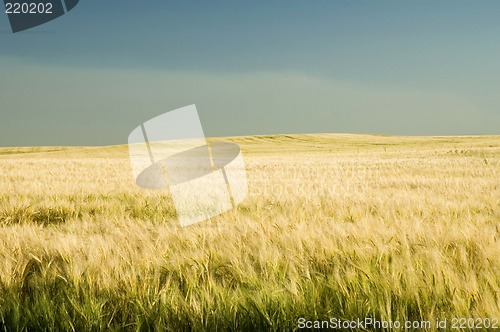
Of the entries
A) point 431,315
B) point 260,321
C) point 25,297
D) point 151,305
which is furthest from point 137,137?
point 431,315

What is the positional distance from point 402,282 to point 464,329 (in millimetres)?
502

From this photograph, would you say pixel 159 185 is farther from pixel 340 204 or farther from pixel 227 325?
pixel 227 325

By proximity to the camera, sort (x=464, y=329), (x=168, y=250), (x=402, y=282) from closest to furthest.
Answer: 1. (x=464, y=329)
2. (x=402, y=282)
3. (x=168, y=250)

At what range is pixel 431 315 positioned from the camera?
5.04ft

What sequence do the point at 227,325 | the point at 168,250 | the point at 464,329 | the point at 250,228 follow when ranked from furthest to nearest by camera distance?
the point at 250,228, the point at 168,250, the point at 227,325, the point at 464,329

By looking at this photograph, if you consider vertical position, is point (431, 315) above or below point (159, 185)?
above

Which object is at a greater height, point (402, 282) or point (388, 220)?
point (402, 282)

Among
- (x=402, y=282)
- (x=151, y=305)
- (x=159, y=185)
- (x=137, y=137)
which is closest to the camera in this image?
(x=151, y=305)

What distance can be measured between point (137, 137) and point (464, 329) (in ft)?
12.2

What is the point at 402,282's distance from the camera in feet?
6.49

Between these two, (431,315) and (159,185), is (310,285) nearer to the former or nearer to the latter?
(431,315)

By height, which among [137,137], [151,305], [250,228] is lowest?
[250,228]

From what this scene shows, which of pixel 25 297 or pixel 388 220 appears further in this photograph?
pixel 388 220

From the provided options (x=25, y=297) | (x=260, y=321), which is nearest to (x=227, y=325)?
(x=260, y=321)
